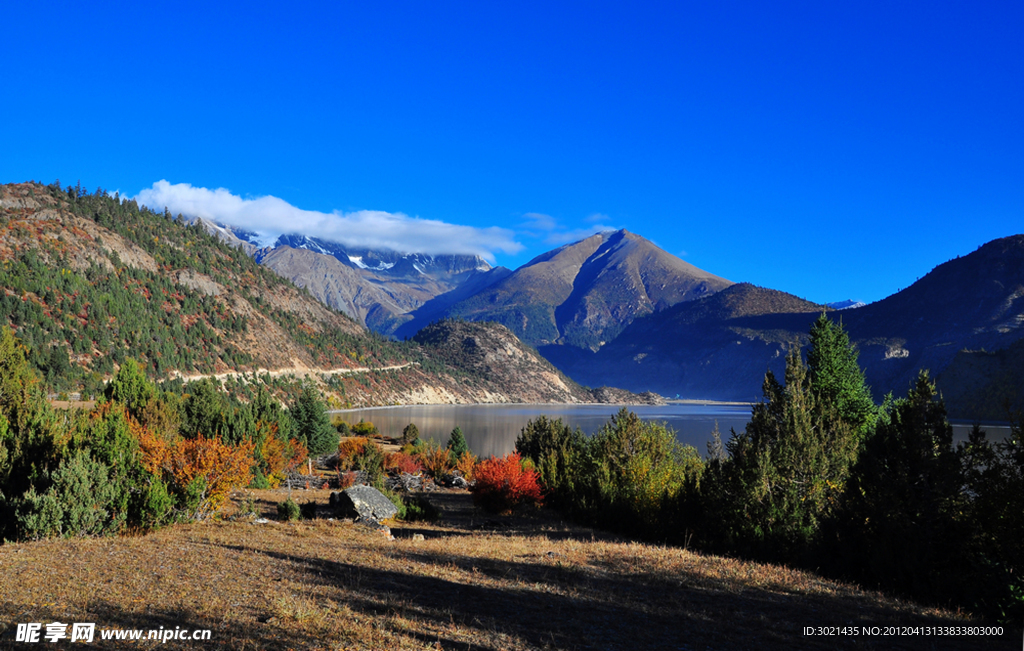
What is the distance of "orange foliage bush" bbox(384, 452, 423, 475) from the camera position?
47.9 meters

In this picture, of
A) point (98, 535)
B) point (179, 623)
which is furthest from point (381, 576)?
point (98, 535)

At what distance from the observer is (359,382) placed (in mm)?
153375

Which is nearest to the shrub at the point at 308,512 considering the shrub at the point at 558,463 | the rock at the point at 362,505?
the rock at the point at 362,505

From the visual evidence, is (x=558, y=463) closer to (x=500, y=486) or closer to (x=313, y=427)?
(x=500, y=486)

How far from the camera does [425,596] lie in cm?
1099

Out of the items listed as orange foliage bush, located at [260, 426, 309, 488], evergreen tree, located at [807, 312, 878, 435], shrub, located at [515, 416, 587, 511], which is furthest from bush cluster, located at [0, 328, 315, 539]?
evergreen tree, located at [807, 312, 878, 435]

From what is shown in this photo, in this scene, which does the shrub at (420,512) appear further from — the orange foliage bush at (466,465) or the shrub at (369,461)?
the orange foliage bush at (466,465)

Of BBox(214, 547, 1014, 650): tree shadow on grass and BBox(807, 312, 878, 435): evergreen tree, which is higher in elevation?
BBox(807, 312, 878, 435): evergreen tree

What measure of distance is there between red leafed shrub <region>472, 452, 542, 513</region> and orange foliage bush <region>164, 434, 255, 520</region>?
12564 millimetres

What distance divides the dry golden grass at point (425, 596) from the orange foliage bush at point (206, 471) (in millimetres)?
2963

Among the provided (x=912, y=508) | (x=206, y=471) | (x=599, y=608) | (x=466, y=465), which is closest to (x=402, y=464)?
(x=466, y=465)

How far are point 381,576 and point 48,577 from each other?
228 inches

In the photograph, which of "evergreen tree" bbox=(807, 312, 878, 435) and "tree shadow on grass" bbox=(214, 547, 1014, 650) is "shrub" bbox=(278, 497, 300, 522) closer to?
"tree shadow on grass" bbox=(214, 547, 1014, 650)

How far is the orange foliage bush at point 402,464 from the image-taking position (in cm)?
4791
